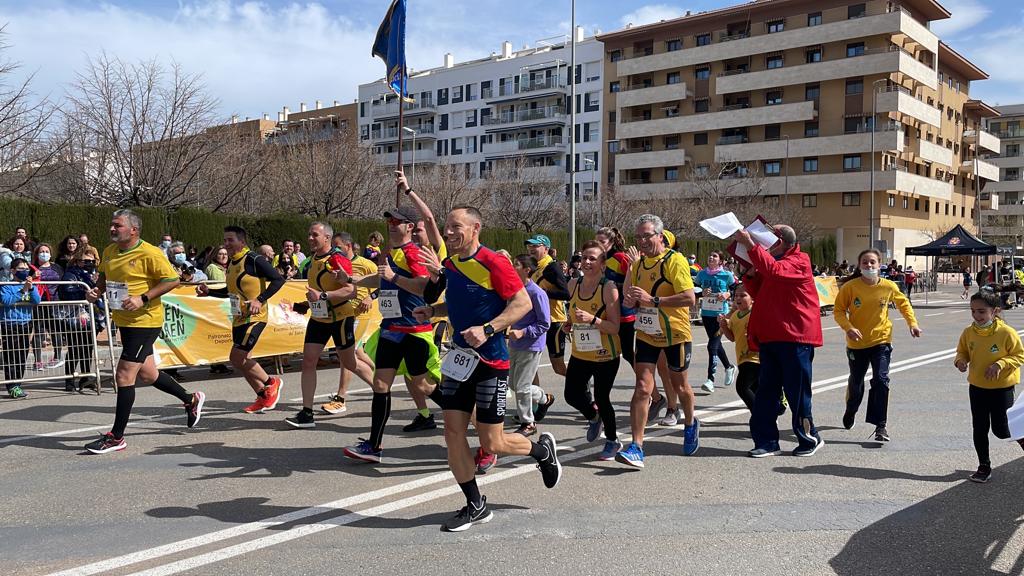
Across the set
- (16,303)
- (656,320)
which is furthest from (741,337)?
(16,303)

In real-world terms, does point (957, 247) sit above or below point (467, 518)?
above

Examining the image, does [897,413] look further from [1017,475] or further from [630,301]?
[630,301]

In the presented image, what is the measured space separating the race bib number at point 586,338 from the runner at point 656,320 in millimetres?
351

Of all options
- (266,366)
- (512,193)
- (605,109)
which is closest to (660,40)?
(605,109)

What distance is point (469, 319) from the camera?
4.89 meters

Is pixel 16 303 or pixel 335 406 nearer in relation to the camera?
pixel 335 406

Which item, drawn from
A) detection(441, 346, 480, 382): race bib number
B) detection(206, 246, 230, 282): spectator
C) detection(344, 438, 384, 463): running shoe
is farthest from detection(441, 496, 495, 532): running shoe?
detection(206, 246, 230, 282): spectator

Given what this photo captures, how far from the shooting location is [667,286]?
21.4ft

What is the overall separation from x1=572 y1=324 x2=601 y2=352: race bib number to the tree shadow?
234 cm

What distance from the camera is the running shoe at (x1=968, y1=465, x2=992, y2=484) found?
5.88 meters

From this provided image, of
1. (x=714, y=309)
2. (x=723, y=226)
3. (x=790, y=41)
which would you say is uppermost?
(x=790, y=41)

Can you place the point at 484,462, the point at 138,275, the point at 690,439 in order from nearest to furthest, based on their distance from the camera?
1. the point at 484,462
2. the point at 690,439
3. the point at 138,275

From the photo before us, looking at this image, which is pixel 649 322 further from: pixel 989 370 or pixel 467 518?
pixel 989 370

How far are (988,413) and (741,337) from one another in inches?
95.3
